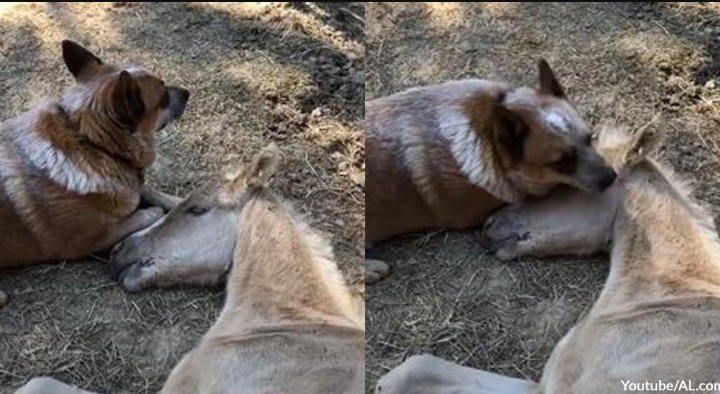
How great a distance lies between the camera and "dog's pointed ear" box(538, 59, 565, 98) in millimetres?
3066

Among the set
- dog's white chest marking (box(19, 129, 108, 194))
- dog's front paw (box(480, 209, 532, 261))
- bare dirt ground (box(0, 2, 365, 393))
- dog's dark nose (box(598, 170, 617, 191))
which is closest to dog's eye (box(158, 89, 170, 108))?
bare dirt ground (box(0, 2, 365, 393))

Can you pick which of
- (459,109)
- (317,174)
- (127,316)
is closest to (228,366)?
(127,316)

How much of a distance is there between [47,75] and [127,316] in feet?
4.34

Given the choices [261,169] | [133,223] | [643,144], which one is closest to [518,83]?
[643,144]

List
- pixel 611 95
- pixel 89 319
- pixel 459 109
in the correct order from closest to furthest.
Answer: pixel 89 319
pixel 459 109
pixel 611 95

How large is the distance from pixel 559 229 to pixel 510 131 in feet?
1.35

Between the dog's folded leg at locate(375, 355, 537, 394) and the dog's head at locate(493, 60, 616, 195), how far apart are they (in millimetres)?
697

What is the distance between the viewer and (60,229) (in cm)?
325

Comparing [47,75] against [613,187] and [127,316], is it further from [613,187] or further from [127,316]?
[613,187]

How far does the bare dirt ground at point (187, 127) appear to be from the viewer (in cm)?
275

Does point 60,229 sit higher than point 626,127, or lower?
lower

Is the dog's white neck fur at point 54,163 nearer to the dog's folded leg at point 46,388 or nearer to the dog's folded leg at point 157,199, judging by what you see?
the dog's folded leg at point 157,199

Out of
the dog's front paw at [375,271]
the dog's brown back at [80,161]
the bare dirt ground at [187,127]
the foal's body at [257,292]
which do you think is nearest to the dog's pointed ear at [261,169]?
the foal's body at [257,292]

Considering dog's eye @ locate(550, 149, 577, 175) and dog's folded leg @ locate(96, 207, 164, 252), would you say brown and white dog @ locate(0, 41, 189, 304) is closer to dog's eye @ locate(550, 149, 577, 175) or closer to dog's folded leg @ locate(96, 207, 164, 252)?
dog's folded leg @ locate(96, 207, 164, 252)
